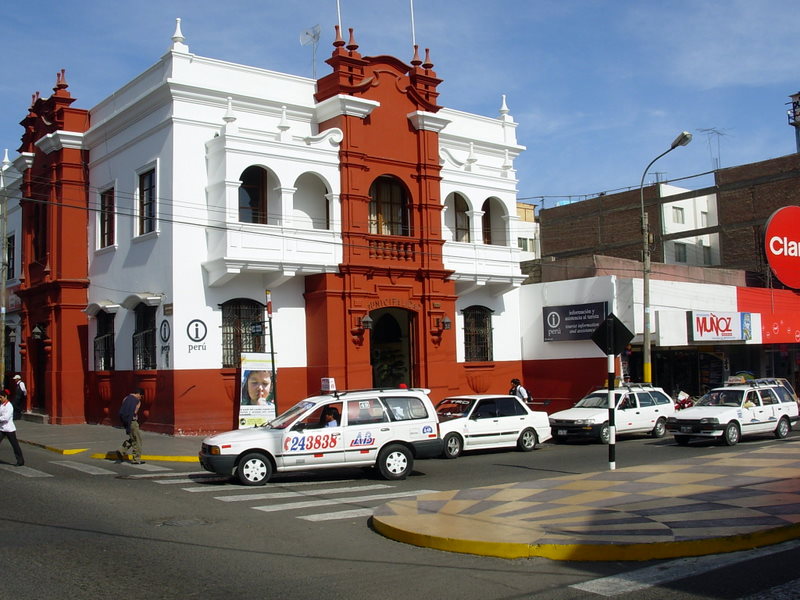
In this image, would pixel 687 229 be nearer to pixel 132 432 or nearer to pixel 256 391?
pixel 256 391

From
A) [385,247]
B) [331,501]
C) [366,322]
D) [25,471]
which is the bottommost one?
[331,501]

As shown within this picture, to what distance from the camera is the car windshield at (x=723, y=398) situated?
21913mm

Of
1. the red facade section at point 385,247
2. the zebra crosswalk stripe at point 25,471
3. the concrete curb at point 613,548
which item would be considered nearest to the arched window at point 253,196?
the red facade section at point 385,247

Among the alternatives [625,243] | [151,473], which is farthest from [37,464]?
[625,243]

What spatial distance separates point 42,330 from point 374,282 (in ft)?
38.7

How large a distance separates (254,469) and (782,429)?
1528cm

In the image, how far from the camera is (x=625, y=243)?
49812mm

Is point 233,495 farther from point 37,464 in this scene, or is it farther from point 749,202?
point 749,202

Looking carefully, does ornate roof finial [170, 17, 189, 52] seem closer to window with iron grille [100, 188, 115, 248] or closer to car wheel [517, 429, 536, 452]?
window with iron grille [100, 188, 115, 248]

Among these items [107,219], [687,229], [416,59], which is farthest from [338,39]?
[687,229]

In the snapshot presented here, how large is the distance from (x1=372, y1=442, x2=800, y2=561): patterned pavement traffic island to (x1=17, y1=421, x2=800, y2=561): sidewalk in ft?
0.04

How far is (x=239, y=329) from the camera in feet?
78.0

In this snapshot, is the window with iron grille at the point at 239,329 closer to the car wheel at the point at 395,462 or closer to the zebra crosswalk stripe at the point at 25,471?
the zebra crosswalk stripe at the point at 25,471

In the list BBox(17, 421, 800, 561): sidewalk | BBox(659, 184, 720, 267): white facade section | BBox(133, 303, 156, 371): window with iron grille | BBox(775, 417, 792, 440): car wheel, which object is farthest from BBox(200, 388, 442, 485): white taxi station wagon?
BBox(659, 184, 720, 267): white facade section
